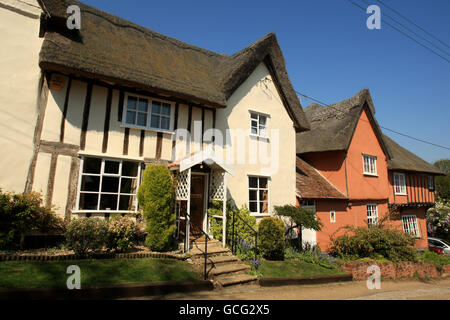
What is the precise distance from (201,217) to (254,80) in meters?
7.05

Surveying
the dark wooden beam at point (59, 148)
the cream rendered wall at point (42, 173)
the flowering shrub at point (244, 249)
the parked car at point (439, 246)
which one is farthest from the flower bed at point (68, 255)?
the parked car at point (439, 246)

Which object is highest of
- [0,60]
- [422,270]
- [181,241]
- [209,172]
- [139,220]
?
[0,60]

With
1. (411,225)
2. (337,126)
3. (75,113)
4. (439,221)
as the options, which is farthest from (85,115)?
(439,221)

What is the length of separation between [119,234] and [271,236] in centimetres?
520

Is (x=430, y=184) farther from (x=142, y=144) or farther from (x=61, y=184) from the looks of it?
(x=61, y=184)

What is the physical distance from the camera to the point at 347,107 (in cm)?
1773

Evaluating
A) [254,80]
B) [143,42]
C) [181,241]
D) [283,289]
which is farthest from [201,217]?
[143,42]

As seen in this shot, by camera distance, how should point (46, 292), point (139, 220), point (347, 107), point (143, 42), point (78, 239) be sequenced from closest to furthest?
point (46, 292), point (78, 239), point (139, 220), point (143, 42), point (347, 107)

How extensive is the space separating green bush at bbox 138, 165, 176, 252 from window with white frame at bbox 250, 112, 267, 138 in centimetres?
567

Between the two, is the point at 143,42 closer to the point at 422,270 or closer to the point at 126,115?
the point at 126,115

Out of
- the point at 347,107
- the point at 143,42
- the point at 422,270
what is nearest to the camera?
the point at 143,42

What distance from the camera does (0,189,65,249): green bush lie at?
6824 mm

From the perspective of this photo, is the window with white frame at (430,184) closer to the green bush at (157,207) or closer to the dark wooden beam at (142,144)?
the green bush at (157,207)

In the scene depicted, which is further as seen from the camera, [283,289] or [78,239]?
[283,289]
